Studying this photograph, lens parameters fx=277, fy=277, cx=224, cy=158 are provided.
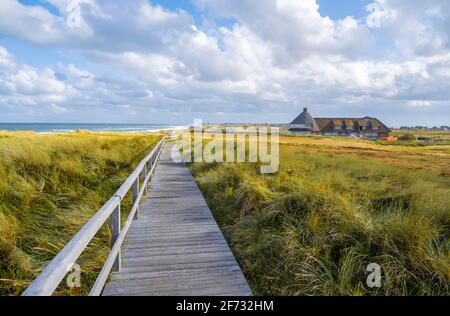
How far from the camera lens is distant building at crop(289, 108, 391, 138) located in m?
76.8

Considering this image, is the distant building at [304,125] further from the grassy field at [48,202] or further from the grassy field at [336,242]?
the grassy field at [336,242]

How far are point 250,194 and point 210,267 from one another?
293 cm

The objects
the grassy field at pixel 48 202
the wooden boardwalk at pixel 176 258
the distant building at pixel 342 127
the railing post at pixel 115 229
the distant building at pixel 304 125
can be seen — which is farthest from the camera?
the distant building at pixel 342 127

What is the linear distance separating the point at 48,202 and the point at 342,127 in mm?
82708

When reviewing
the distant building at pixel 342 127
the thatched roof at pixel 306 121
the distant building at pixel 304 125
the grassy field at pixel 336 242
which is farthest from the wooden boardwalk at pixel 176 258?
the distant building at pixel 342 127

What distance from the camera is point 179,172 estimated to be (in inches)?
490

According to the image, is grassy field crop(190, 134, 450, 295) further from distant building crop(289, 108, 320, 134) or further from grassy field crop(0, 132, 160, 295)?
distant building crop(289, 108, 320, 134)

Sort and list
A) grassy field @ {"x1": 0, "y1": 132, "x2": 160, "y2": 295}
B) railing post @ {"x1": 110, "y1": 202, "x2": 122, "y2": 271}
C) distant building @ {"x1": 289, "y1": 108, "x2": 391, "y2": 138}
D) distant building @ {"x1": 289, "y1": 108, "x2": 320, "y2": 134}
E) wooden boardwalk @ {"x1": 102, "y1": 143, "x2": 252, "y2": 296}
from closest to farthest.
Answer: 1. wooden boardwalk @ {"x1": 102, "y1": 143, "x2": 252, "y2": 296}
2. railing post @ {"x1": 110, "y1": 202, "x2": 122, "y2": 271}
3. grassy field @ {"x1": 0, "y1": 132, "x2": 160, "y2": 295}
4. distant building @ {"x1": 289, "y1": 108, "x2": 320, "y2": 134}
5. distant building @ {"x1": 289, "y1": 108, "x2": 391, "y2": 138}

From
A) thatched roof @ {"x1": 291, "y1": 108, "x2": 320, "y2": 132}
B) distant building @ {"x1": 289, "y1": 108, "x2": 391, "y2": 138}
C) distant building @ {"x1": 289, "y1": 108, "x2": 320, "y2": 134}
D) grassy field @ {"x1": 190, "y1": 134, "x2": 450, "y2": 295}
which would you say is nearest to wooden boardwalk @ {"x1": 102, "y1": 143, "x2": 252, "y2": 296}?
grassy field @ {"x1": 190, "y1": 134, "x2": 450, "y2": 295}

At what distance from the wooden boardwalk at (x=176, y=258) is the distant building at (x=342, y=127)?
243ft

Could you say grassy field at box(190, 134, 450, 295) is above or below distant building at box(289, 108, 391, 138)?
below

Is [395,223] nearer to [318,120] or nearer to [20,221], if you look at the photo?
[20,221]

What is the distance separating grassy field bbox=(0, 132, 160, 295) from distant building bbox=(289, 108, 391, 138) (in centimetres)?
6901

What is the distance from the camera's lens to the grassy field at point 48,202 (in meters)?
3.95
